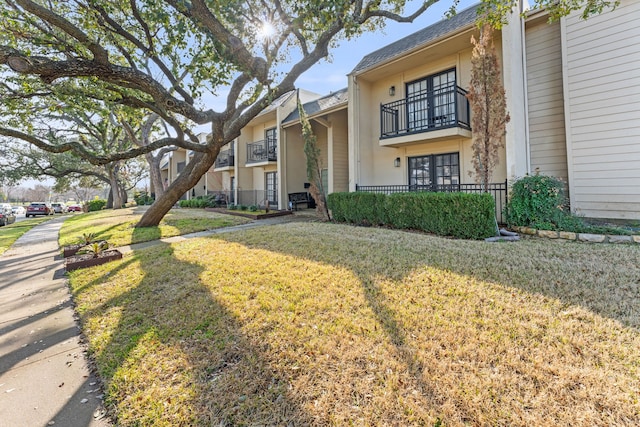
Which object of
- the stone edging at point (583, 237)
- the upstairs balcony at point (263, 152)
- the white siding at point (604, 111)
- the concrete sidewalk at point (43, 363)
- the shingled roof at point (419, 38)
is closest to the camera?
the concrete sidewalk at point (43, 363)

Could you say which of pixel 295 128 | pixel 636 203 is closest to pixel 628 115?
pixel 636 203

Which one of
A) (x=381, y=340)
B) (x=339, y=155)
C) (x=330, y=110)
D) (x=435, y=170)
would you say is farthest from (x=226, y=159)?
(x=381, y=340)

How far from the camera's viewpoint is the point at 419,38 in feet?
32.3

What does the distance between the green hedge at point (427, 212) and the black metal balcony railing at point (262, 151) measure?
25.6 ft

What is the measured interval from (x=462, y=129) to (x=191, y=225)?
33.1 feet

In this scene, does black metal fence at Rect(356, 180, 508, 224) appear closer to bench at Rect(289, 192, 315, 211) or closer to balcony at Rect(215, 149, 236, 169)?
bench at Rect(289, 192, 315, 211)

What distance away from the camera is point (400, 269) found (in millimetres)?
4496

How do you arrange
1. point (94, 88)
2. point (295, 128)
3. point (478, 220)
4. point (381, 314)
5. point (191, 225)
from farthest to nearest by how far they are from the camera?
point (295, 128), point (191, 225), point (94, 88), point (478, 220), point (381, 314)

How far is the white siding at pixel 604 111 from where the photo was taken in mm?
6887

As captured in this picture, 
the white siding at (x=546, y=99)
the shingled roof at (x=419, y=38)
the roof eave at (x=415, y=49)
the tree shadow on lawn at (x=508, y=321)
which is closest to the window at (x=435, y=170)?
the white siding at (x=546, y=99)

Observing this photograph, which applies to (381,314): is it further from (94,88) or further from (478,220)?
(94,88)

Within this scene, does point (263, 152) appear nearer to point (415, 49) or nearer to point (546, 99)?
point (415, 49)

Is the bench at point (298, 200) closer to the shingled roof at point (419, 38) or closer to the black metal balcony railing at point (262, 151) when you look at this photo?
the black metal balcony railing at point (262, 151)

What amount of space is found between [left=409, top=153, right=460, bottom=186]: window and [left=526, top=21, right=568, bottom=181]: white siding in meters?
2.17
